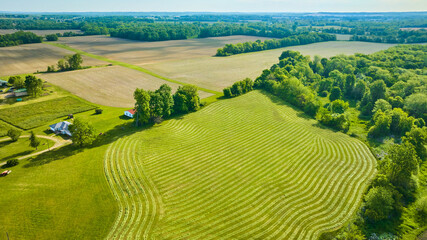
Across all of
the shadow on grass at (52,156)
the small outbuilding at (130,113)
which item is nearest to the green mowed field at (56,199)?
the shadow on grass at (52,156)

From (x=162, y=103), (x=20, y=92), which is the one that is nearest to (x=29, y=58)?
(x=20, y=92)

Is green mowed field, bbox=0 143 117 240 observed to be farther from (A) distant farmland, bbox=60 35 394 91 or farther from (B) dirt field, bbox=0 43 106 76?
(B) dirt field, bbox=0 43 106 76

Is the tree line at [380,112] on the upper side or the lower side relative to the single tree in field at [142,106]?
lower

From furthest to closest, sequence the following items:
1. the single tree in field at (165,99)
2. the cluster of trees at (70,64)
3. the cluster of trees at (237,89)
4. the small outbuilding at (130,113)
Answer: the cluster of trees at (70,64)
the cluster of trees at (237,89)
the small outbuilding at (130,113)
the single tree in field at (165,99)

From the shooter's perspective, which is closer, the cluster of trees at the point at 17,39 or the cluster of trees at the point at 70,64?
the cluster of trees at the point at 70,64

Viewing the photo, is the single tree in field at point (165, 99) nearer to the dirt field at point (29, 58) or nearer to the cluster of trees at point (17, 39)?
the dirt field at point (29, 58)

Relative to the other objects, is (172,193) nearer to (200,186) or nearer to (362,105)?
(200,186)

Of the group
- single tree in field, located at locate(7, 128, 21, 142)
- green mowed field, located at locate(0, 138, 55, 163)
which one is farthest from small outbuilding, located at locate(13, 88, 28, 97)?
single tree in field, located at locate(7, 128, 21, 142)
